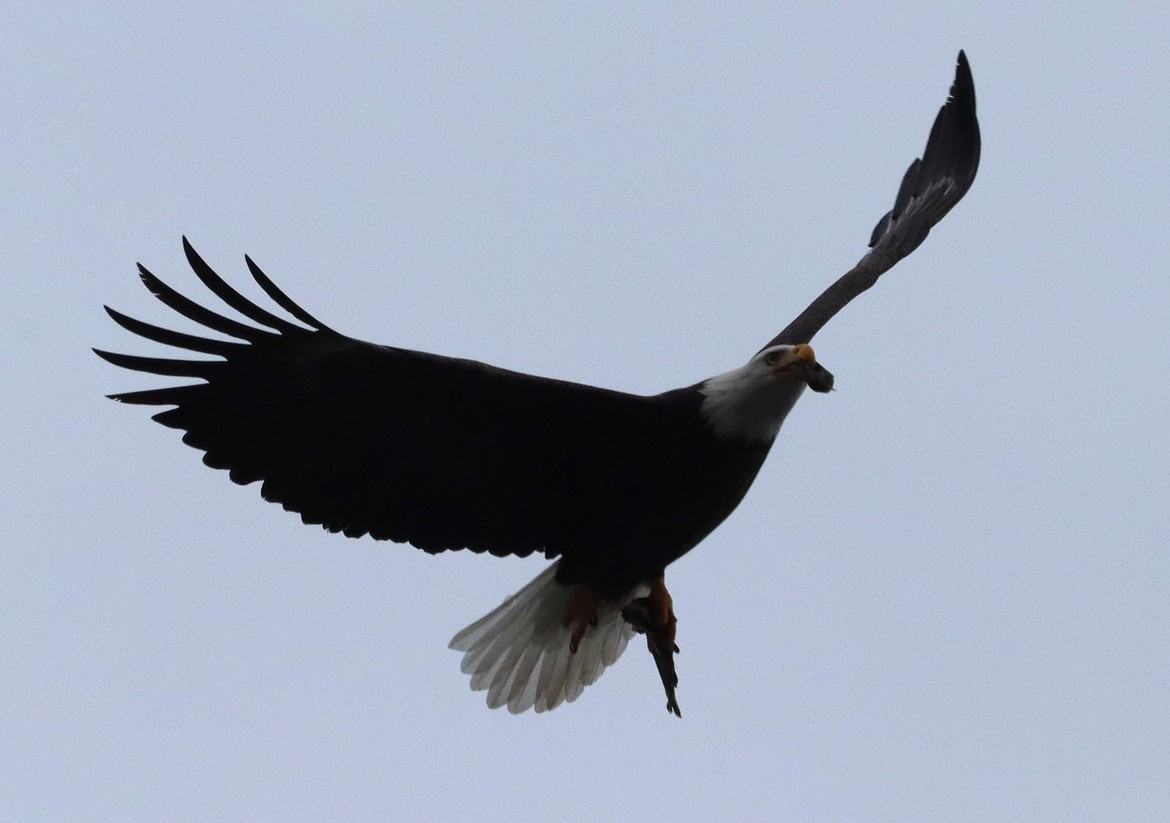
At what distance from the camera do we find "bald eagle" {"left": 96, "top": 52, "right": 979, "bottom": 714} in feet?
19.4

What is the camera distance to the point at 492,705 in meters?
6.96

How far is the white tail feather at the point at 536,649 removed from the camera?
6.77m

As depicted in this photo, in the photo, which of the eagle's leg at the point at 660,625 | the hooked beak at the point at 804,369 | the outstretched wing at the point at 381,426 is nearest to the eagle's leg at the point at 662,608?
the eagle's leg at the point at 660,625

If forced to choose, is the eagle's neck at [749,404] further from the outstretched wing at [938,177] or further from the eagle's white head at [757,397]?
the outstretched wing at [938,177]

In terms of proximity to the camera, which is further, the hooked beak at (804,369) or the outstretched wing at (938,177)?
the outstretched wing at (938,177)

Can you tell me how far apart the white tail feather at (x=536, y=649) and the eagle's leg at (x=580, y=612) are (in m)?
0.02

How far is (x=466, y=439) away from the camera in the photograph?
6.12m

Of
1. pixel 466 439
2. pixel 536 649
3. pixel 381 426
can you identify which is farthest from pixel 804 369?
pixel 536 649

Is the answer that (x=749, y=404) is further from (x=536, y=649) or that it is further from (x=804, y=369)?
(x=536, y=649)

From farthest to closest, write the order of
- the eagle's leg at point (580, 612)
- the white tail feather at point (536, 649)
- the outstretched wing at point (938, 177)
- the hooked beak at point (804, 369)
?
the outstretched wing at point (938, 177) < the white tail feather at point (536, 649) < the eagle's leg at point (580, 612) < the hooked beak at point (804, 369)

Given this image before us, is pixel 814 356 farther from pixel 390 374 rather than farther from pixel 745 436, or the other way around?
Result: pixel 390 374

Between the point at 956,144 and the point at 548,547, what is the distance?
325 cm

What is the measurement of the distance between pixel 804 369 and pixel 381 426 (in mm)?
1397

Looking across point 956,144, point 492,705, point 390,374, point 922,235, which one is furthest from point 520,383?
point 956,144
